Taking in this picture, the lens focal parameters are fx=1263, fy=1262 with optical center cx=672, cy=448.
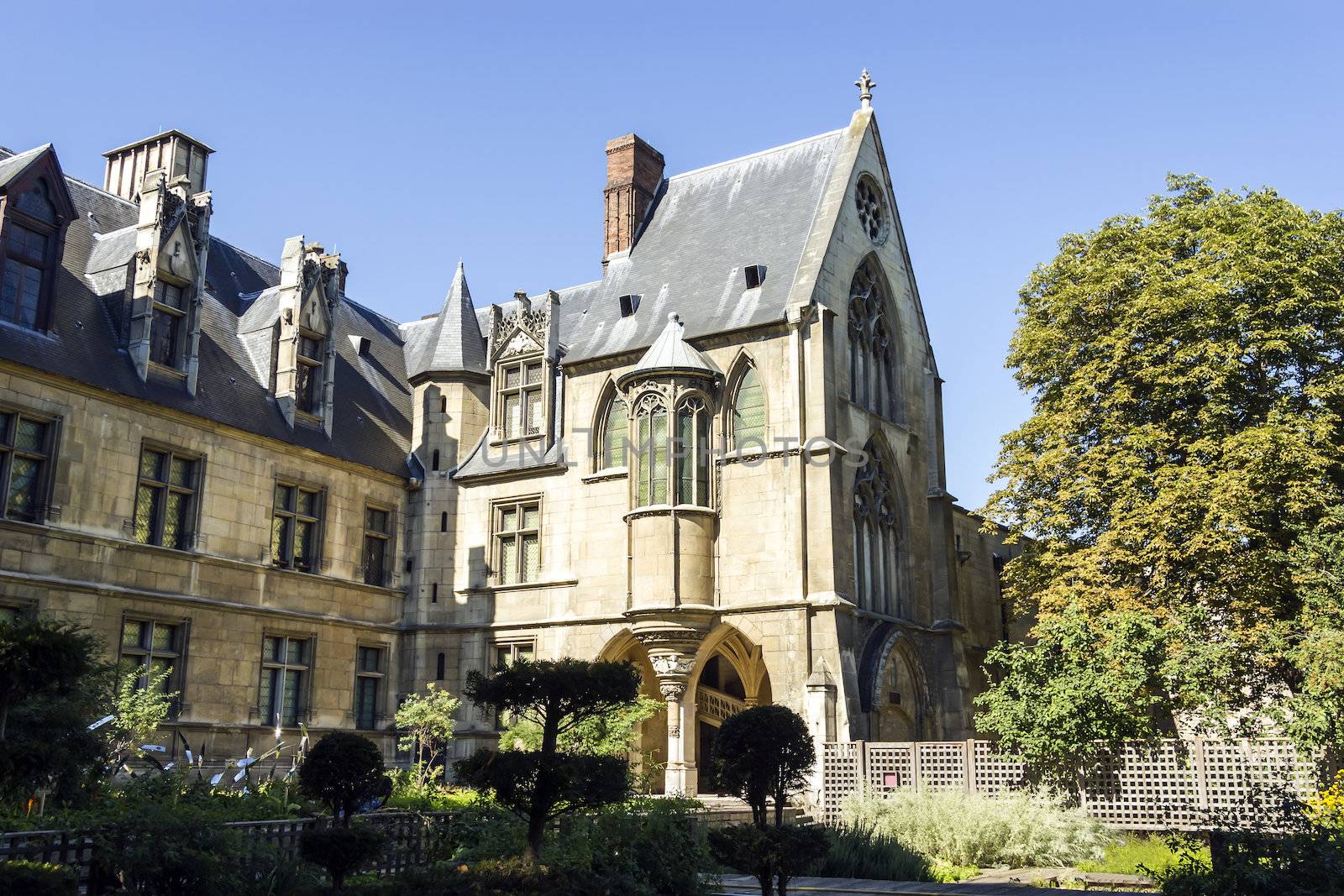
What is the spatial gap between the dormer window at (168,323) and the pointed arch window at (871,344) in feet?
41.8

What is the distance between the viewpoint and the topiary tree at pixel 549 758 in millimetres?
11633

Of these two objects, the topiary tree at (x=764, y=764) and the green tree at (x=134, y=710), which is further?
the green tree at (x=134, y=710)

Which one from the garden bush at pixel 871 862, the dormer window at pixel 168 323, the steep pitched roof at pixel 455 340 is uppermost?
the steep pitched roof at pixel 455 340

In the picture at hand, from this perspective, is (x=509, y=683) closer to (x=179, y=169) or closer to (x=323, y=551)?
(x=323, y=551)

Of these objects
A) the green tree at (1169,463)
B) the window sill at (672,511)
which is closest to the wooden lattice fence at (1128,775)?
the green tree at (1169,463)

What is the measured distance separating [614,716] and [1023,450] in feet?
34.0

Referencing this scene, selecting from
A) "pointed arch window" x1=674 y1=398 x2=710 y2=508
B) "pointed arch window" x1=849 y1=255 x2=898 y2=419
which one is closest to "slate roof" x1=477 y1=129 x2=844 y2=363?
"pointed arch window" x1=674 y1=398 x2=710 y2=508

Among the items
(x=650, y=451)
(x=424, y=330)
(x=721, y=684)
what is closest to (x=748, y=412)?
(x=650, y=451)

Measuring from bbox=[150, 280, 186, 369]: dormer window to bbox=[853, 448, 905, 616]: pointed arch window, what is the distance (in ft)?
42.3

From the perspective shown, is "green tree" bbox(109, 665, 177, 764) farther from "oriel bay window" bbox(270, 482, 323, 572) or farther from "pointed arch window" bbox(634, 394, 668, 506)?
"pointed arch window" bbox(634, 394, 668, 506)

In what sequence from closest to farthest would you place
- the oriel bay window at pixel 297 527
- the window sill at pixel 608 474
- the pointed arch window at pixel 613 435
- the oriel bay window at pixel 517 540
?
the oriel bay window at pixel 297 527
the window sill at pixel 608 474
the pointed arch window at pixel 613 435
the oriel bay window at pixel 517 540

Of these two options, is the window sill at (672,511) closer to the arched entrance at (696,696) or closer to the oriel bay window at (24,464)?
the arched entrance at (696,696)

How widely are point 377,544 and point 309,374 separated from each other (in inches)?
150

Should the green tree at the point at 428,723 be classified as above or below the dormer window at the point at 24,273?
below
